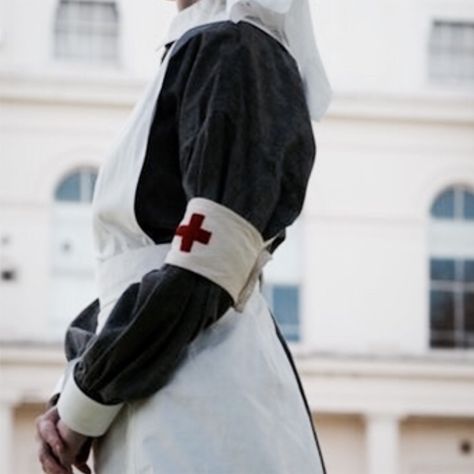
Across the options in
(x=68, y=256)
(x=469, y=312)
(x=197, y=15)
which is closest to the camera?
(x=197, y=15)

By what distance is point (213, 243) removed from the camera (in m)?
1.19

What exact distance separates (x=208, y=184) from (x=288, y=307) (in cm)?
1258

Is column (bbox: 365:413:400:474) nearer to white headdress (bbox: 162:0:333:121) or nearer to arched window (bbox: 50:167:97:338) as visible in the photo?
arched window (bbox: 50:167:97:338)

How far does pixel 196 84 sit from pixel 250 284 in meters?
0.13

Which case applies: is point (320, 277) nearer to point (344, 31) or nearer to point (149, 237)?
point (344, 31)

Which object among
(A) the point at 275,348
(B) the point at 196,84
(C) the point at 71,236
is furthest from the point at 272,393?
(C) the point at 71,236

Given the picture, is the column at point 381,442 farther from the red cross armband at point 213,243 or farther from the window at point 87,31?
the red cross armband at point 213,243

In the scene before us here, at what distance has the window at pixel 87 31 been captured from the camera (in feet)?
44.4

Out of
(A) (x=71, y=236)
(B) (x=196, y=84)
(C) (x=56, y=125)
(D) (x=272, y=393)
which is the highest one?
(C) (x=56, y=125)

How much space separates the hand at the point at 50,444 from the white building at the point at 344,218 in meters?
12.0

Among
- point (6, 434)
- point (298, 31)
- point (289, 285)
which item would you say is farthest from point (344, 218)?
point (298, 31)

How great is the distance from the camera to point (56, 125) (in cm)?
1377

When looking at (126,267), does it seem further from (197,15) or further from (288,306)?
(288,306)

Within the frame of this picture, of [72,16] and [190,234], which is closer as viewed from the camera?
[190,234]
